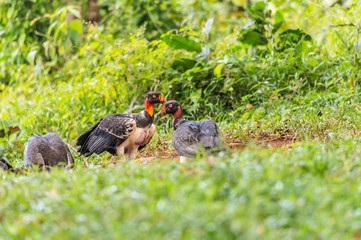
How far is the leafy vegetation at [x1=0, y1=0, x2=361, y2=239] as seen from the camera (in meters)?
2.34

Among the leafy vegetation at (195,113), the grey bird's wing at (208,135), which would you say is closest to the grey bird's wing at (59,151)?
the leafy vegetation at (195,113)

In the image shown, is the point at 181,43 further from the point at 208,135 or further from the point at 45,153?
the point at 45,153

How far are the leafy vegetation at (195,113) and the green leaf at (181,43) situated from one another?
0.02 metres

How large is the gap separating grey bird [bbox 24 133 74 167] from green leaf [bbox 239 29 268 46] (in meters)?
4.12

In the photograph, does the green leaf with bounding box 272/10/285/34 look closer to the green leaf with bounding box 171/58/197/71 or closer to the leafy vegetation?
the leafy vegetation

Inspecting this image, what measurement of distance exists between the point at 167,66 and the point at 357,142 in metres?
4.12

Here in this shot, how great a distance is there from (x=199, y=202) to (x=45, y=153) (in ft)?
8.74

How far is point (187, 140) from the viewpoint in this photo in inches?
178

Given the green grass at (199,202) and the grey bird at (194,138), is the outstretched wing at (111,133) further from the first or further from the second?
the green grass at (199,202)

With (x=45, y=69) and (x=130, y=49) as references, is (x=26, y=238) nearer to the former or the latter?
(x=130, y=49)

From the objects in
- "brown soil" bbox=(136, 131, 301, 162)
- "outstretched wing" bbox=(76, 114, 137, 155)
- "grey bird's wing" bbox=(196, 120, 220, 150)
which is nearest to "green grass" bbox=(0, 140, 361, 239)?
"grey bird's wing" bbox=(196, 120, 220, 150)

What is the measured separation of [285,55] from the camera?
7.46 metres

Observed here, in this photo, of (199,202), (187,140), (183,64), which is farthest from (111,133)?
(183,64)

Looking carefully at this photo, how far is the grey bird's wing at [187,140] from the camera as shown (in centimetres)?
445
